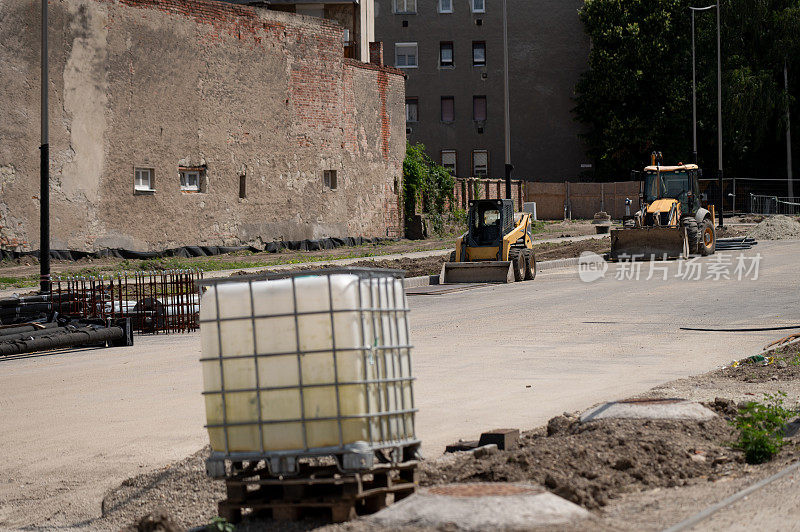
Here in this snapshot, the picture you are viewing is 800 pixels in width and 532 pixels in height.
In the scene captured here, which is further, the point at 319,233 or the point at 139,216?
the point at 319,233

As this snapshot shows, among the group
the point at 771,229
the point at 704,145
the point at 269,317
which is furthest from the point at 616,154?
the point at 269,317

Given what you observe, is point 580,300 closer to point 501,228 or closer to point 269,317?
point 501,228

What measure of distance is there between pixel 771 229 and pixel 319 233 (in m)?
19.0

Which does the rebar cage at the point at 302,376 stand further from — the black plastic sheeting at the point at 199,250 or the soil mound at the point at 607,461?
the black plastic sheeting at the point at 199,250

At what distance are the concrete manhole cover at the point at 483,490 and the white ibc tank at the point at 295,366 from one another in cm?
48

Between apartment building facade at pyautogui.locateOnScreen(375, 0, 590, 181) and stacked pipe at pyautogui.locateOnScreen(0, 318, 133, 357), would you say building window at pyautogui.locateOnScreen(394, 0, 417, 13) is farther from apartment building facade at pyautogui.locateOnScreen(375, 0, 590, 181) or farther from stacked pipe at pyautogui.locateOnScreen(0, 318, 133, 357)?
stacked pipe at pyautogui.locateOnScreen(0, 318, 133, 357)

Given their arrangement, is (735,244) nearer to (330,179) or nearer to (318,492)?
(330,179)

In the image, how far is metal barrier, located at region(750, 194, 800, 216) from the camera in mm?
61000

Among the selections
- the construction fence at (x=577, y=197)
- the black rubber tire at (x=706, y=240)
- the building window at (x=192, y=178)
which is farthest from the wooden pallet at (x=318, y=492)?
the construction fence at (x=577, y=197)

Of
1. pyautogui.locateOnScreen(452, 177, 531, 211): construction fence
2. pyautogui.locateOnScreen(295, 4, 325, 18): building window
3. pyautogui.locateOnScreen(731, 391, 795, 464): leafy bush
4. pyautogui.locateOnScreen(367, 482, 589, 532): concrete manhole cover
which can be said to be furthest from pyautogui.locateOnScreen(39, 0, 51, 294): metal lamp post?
pyautogui.locateOnScreen(295, 4, 325, 18): building window

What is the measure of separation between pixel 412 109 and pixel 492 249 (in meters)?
40.5

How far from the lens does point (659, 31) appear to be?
64.6m

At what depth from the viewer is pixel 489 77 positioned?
67.0 metres

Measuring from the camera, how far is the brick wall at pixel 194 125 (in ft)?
102
